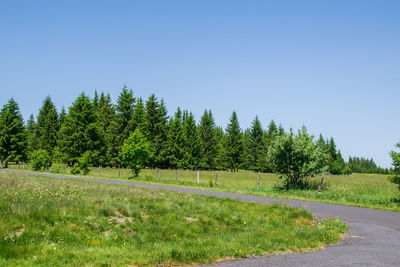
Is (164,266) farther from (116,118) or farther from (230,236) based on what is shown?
(116,118)

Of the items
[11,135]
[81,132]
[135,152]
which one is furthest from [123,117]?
[135,152]

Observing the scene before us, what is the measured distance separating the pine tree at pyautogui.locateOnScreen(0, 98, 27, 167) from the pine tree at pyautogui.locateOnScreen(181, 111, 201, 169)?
32.7 metres

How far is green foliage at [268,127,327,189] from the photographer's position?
87.8 feet

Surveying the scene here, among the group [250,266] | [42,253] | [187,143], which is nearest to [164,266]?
[250,266]

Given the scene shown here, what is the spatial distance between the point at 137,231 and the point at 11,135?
5933cm

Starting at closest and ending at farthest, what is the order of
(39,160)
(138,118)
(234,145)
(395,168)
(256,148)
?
(395,168), (39,160), (138,118), (234,145), (256,148)

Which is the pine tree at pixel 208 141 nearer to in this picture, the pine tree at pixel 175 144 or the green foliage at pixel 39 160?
the pine tree at pixel 175 144

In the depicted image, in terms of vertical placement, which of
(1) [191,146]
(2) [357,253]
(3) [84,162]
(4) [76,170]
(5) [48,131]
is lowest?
(2) [357,253]

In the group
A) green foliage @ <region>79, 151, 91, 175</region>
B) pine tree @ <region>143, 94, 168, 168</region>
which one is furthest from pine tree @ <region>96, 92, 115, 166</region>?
green foliage @ <region>79, 151, 91, 175</region>

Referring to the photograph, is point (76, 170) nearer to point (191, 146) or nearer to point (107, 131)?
point (107, 131)

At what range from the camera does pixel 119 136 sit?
63500 mm

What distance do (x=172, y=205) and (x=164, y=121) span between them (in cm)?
5627

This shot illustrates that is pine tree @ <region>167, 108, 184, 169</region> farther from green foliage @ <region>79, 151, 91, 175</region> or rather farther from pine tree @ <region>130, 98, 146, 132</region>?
green foliage @ <region>79, 151, 91, 175</region>

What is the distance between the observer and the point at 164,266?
6828 millimetres
